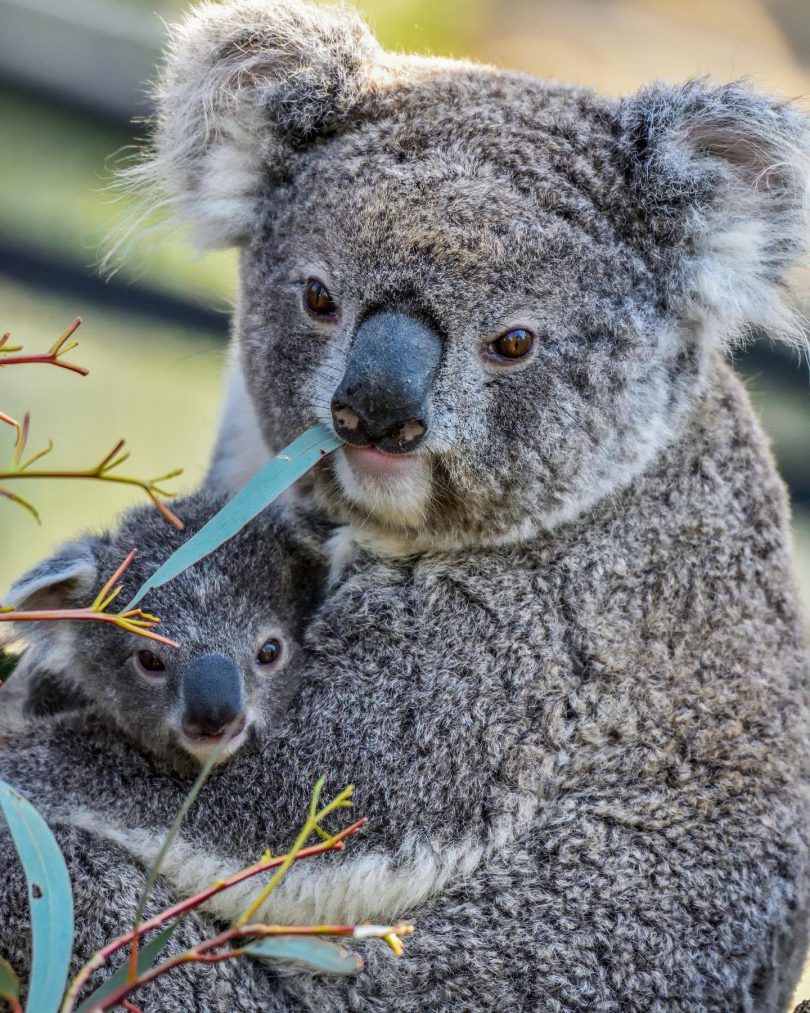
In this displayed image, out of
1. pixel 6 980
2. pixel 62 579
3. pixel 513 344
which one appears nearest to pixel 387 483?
pixel 513 344

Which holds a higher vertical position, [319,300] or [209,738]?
[319,300]

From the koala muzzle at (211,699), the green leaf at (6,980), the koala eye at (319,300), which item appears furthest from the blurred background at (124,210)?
the green leaf at (6,980)

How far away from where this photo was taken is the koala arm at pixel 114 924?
8.94ft

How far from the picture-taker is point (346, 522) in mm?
3178

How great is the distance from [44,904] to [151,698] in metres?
0.87

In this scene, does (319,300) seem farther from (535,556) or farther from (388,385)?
(535,556)

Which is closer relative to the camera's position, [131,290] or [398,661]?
[398,661]

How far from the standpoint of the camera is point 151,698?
2.89 meters

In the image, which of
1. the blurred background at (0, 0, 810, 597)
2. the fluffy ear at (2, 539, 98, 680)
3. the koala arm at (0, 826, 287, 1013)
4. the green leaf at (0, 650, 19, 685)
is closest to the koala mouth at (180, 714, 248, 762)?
the koala arm at (0, 826, 287, 1013)

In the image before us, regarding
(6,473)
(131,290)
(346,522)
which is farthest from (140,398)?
(6,473)

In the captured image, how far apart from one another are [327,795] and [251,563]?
57 cm

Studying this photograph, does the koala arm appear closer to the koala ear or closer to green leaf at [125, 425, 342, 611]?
the koala ear

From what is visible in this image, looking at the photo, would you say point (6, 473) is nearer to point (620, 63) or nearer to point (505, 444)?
point (505, 444)

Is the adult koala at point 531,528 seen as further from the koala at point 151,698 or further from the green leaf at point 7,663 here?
the green leaf at point 7,663
